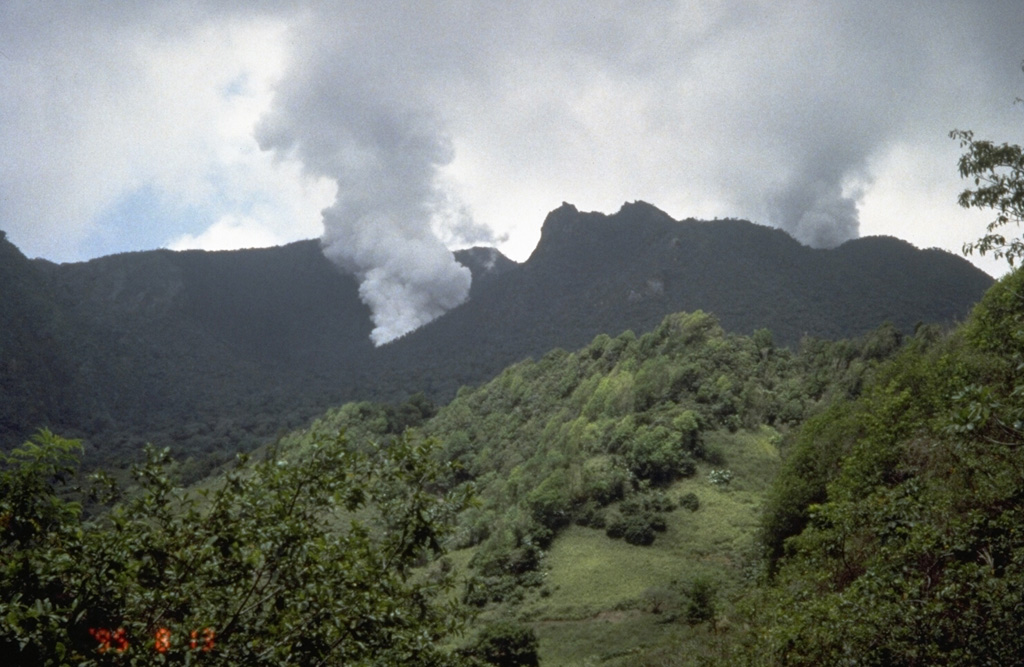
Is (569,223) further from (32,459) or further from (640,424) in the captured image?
(32,459)

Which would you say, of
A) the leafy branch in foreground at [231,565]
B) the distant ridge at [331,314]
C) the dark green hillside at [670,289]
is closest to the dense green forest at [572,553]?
the leafy branch in foreground at [231,565]

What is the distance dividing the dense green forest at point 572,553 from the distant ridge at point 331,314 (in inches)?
3073

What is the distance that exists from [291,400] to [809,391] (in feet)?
348

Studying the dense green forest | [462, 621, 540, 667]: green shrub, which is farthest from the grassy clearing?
[462, 621, 540, 667]: green shrub

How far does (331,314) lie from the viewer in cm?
17662

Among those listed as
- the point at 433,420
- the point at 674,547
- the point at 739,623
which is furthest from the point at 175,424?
the point at 739,623

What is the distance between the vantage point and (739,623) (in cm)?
2228

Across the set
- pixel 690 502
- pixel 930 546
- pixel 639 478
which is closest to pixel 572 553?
pixel 690 502

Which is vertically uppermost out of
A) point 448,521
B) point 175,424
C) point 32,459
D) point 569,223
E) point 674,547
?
point 569,223

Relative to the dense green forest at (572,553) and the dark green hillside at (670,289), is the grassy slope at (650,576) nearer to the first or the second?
→ the dense green forest at (572,553)

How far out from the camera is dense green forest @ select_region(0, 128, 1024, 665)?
3982 mm

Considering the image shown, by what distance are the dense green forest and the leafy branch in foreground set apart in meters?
0.02

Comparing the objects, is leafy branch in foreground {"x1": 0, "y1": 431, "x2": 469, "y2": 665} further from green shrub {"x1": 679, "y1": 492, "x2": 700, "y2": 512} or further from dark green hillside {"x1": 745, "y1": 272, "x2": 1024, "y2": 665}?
green shrub {"x1": 679, "y1": 492, "x2": 700, "y2": 512}

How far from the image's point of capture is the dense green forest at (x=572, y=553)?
157 inches
